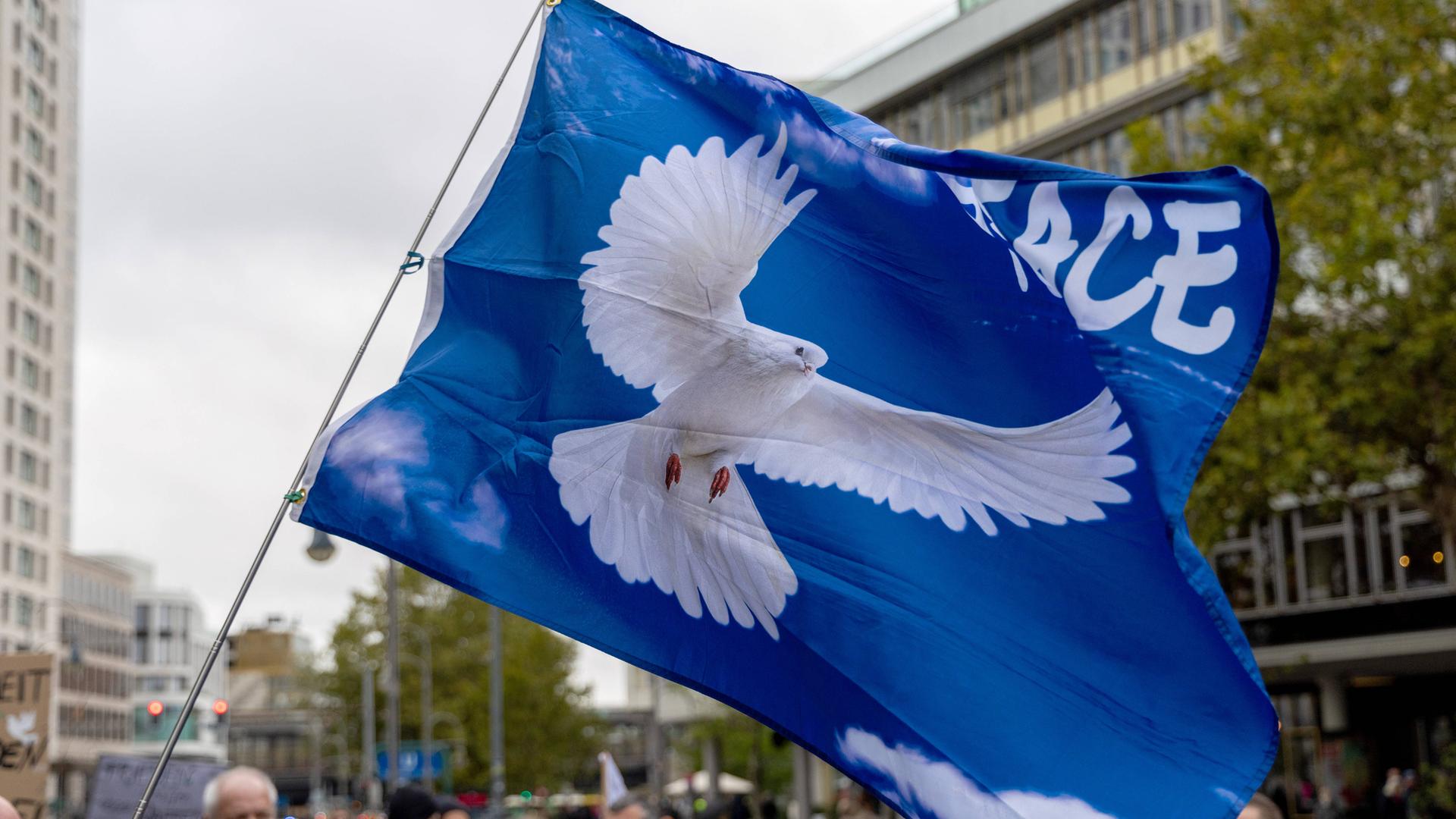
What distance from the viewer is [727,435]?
5.79 meters

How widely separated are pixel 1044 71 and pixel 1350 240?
23124 millimetres

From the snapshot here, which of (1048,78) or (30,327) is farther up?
(30,327)

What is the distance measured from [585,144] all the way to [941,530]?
5.35 feet

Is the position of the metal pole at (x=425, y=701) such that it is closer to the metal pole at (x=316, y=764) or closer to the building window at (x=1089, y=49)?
the metal pole at (x=316, y=764)

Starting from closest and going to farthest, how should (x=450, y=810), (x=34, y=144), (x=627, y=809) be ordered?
(x=450, y=810), (x=627, y=809), (x=34, y=144)

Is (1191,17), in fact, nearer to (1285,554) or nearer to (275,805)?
(1285,554)

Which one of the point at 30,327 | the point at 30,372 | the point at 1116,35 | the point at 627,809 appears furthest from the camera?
the point at 30,372

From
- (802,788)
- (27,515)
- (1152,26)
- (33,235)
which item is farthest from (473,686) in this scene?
(1152,26)

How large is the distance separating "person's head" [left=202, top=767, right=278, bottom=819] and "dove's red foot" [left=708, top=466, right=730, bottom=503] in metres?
1.55

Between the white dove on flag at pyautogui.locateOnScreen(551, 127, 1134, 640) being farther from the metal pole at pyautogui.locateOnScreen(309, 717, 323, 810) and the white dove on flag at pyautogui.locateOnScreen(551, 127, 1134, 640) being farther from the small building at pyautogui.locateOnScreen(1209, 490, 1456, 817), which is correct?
the metal pole at pyautogui.locateOnScreen(309, 717, 323, 810)

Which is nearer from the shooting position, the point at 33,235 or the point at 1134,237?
the point at 1134,237

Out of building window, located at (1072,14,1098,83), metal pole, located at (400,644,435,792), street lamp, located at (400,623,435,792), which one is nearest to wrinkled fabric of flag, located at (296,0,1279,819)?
building window, located at (1072,14,1098,83)

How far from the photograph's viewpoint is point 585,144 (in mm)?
5871

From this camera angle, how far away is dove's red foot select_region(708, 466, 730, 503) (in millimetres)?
5742
